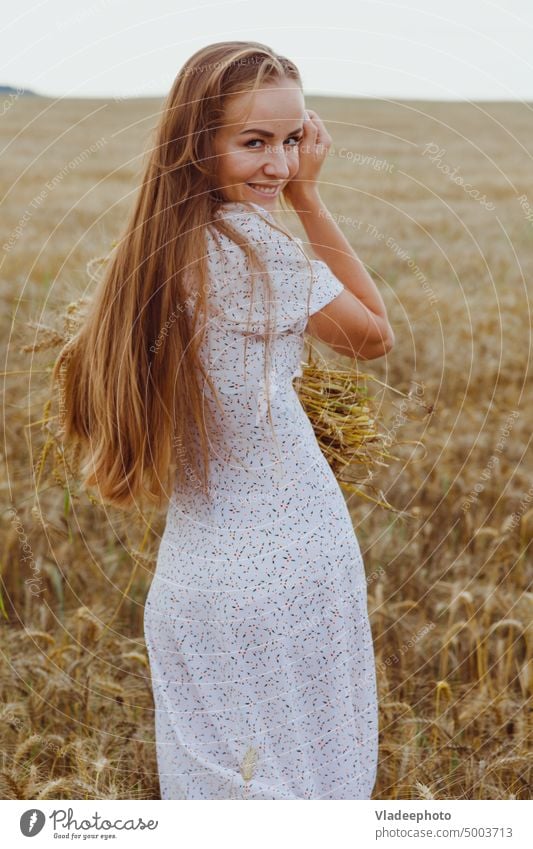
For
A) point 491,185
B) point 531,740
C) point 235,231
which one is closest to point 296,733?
point 531,740

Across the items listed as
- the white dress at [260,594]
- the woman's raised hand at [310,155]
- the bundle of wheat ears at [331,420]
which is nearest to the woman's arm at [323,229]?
the woman's raised hand at [310,155]

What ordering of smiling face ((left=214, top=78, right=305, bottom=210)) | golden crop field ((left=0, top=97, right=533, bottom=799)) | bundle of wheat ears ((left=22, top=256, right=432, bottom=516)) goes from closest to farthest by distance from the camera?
smiling face ((left=214, top=78, right=305, bottom=210))
bundle of wheat ears ((left=22, top=256, right=432, bottom=516))
golden crop field ((left=0, top=97, right=533, bottom=799))

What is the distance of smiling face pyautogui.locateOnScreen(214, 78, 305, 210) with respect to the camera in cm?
131

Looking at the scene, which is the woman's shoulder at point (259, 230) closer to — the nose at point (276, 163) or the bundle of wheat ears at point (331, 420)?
the nose at point (276, 163)

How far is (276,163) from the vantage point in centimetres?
136

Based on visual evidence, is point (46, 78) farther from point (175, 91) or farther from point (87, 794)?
point (87, 794)

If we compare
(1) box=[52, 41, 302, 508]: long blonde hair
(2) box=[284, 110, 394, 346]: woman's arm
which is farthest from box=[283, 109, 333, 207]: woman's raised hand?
(1) box=[52, 41, 302, 508]: long blonde hair

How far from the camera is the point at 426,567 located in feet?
8.23

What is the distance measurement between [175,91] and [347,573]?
759 millimetres

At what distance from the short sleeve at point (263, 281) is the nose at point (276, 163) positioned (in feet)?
0.21

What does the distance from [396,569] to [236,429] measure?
3.75 feet

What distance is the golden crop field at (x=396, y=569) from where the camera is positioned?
1.88m

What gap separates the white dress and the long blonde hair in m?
0.03

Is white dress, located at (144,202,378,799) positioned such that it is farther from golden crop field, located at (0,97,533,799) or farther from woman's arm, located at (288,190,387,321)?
golden crop field, located at (0,97,533,799)
